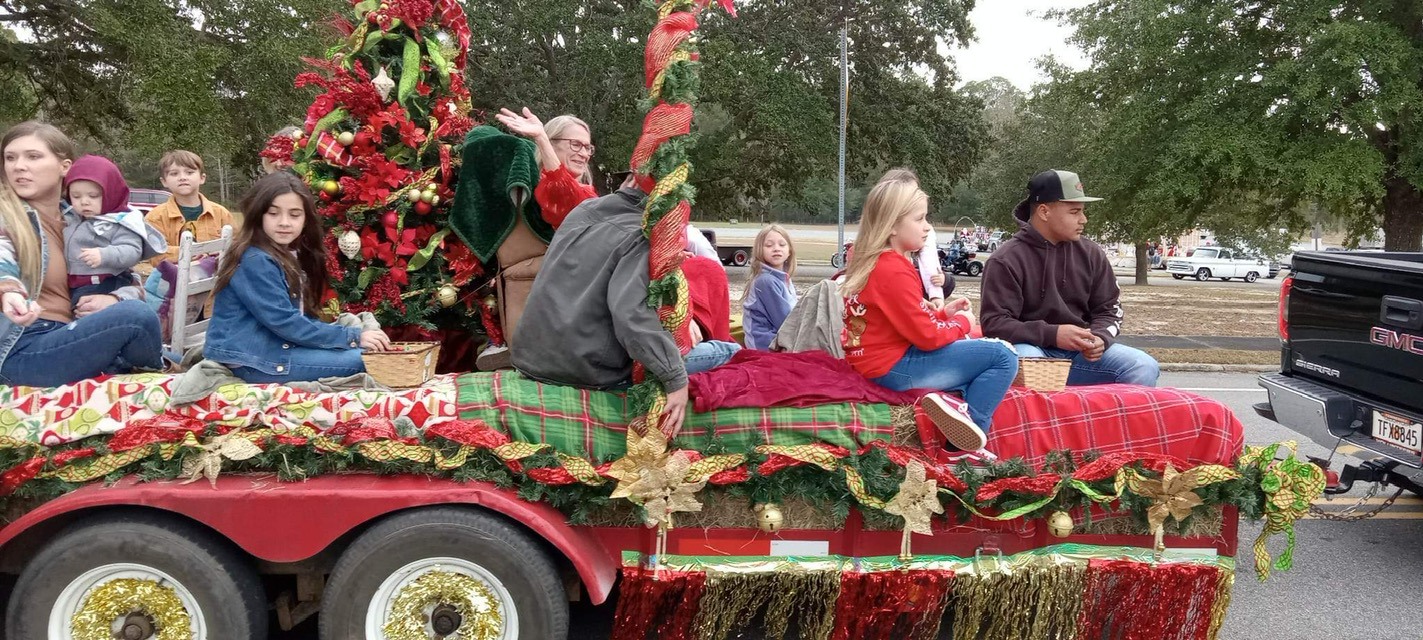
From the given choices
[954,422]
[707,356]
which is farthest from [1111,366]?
[707,356]

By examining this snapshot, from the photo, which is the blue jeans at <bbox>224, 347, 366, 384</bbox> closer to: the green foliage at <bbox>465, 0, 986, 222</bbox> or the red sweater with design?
the red sweater with design

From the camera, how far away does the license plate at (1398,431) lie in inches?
162

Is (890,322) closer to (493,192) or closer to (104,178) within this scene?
(493,192)

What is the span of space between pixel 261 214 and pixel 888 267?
7.61 feet

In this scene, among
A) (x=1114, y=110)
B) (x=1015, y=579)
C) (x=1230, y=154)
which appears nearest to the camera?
(x=1015, y=579)

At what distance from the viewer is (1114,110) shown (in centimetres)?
2000

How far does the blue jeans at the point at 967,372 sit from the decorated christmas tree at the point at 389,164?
7.19 feet

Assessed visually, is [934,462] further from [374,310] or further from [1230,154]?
[1230,154]

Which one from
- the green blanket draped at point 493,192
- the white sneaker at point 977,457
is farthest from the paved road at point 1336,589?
the green blanket draped at point 493,192

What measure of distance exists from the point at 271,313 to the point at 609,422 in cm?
126

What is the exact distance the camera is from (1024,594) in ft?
10.1

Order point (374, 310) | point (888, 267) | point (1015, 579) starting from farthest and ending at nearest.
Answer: point (374, 310), point (888, 267), point (1015, 579)

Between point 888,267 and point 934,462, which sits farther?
point 888,267

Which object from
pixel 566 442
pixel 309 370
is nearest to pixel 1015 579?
pixel 566 442
